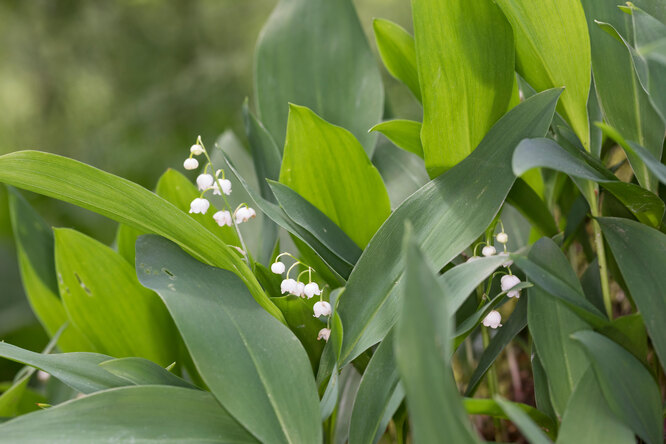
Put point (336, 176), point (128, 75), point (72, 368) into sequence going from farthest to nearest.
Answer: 1. point (128, 75)
2. point (336, 176)
3. point (72, 368)

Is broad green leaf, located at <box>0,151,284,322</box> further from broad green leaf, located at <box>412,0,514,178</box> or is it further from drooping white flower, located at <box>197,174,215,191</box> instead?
broad green leaf, located at <box>412,0,514,178</box>

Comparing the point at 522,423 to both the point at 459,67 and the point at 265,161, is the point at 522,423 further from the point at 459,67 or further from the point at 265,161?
the point at 265,161

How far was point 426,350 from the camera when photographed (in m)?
0.28

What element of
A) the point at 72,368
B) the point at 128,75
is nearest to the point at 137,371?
the point at 72,368

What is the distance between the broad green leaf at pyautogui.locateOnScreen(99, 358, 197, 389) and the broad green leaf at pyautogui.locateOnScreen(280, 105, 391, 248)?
0.74 ft

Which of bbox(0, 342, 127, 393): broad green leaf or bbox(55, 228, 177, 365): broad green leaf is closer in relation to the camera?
bbox(0, 342, 127, 393): broad green leaf

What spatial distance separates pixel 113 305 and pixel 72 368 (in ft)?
0.64

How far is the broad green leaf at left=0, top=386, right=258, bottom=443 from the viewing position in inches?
16.3

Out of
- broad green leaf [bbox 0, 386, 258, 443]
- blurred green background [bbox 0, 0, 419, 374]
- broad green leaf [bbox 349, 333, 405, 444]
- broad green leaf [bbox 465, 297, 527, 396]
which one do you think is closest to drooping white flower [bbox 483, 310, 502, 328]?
broad green leaf [bbox 465, 297, 527, 396]

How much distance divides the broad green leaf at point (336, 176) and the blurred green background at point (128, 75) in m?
1.79

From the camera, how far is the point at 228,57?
267cm

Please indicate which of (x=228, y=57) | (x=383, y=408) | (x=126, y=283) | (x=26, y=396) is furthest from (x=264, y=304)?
(x=228, y=57)

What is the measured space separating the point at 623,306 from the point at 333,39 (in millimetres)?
555

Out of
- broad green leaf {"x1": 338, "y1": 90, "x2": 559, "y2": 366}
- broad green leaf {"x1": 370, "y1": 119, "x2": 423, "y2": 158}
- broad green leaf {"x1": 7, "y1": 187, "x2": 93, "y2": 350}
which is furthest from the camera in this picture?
broad green leaf {"x1": 7, "y1": 187, "x2": 93, "y2": 350}
